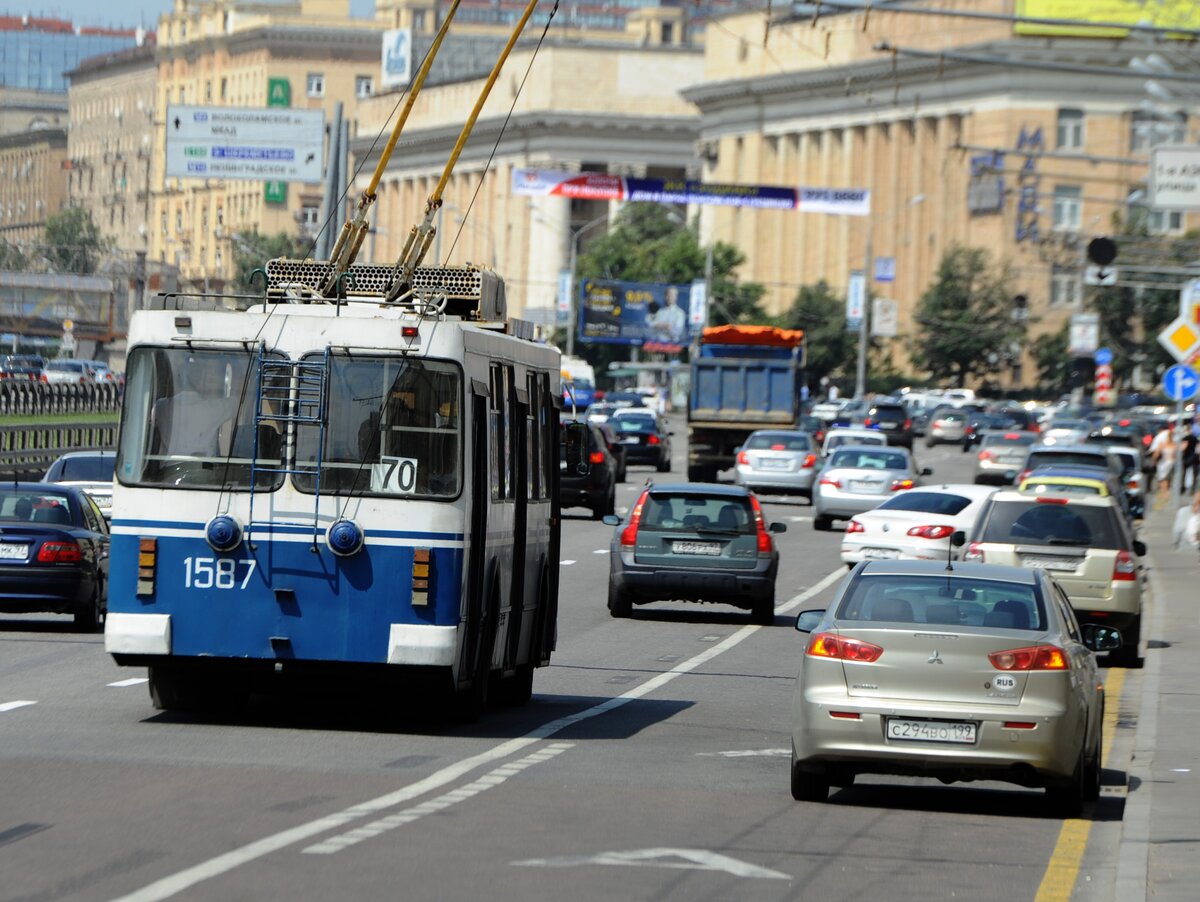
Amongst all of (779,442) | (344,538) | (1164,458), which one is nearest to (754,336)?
(779,442)

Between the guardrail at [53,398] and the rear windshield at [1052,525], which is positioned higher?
the rear windshield at [1052,525]

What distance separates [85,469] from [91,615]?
1085 cm

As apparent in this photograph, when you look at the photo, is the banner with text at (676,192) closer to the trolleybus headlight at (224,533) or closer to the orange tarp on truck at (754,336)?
the orange tarp on truck at (754,336)

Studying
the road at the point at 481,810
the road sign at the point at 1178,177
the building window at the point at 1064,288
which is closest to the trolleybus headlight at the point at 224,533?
the road at the point at 481,810

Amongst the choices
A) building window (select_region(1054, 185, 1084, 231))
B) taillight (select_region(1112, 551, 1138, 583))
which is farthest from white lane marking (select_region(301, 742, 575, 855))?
building window (select_region(1054, 185, 1084, 231))

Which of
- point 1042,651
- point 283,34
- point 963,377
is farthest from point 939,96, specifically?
Result: point 1042,651

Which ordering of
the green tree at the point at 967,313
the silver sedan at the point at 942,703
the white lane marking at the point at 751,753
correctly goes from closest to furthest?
the silver sedan at the point at 942,703 < the white lane marking at the point at 751,753 < the green tree at the point at 967,313

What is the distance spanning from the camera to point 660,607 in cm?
2984

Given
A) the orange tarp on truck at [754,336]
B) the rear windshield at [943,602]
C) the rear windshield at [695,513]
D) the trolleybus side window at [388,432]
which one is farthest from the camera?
the orange tarp on truck at [754,336]

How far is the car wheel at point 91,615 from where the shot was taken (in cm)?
2312

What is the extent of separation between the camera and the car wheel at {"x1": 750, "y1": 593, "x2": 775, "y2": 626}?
90.0 feet

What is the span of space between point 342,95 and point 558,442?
178 metres

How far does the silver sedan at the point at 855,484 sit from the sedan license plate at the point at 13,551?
25.0 metres

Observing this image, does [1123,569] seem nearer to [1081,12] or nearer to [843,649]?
[843,649]
